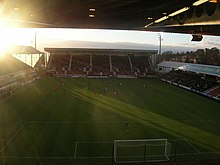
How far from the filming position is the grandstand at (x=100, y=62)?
72.2 m

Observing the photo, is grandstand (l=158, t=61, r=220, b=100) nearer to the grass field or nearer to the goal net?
the grass field

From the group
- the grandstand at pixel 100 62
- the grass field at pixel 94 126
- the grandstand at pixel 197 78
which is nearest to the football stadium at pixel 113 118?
the grass field at pixel 94 126

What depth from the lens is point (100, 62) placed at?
7719cm

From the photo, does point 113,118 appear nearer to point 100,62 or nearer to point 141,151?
point 141,151

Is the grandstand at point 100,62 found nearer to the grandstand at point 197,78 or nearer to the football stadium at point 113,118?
the grandstand at point 197,78

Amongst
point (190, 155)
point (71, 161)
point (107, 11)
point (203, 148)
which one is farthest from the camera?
point (203, 148)

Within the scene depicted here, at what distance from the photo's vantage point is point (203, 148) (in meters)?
18.7

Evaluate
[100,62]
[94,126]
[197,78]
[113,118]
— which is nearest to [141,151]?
[94,126]

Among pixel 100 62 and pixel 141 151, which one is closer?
pixel 141 151

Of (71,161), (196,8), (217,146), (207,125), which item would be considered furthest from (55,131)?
(196,8)

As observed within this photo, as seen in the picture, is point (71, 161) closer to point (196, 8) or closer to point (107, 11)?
point (107, 11)

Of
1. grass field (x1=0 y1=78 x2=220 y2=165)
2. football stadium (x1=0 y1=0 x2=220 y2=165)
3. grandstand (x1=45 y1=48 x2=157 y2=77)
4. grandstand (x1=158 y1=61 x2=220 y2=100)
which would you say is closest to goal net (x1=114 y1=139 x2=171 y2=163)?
football stadium (x1=0 y1=0 x2=220 y2=165)

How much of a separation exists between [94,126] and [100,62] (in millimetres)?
54725

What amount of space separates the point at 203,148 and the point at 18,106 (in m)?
20.3
